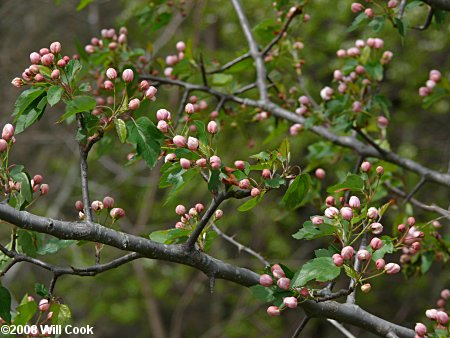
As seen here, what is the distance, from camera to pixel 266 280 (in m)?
1.46

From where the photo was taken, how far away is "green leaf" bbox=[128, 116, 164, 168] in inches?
56.4

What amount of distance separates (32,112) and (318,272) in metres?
0.78

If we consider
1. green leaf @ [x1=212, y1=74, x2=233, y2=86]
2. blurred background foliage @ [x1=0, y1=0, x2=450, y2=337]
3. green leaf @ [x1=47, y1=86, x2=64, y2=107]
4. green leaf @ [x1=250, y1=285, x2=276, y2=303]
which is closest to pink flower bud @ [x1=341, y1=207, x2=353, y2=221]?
green leaf @ [x1=250, y1=285, x2=276, y2=303]

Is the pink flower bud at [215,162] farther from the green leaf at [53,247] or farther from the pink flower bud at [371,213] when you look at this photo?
the green leaf at [53,247]

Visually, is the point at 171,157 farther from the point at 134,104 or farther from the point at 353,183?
the point at 353,183

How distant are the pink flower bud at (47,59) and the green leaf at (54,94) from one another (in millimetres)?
90

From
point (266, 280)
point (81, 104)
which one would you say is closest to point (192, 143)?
point (81, 104)

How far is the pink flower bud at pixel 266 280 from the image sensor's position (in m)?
1.46

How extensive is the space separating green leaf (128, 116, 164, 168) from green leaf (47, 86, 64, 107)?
18cm

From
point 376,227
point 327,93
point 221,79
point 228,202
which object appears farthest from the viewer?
point 228,202

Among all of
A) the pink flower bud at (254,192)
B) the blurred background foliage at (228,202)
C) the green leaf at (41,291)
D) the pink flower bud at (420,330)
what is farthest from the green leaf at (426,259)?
the blurred background foliage at (228,202)

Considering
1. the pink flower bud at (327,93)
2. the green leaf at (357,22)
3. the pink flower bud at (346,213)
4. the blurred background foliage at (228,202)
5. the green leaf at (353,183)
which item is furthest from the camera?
the blurred background foliage at (228,202)

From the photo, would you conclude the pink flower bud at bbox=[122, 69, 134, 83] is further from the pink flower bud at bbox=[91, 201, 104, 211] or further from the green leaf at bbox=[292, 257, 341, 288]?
the green leaf at bbox=[292, 257, 341, 288]

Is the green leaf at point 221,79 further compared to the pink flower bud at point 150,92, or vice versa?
the green leaf at point 221,79
